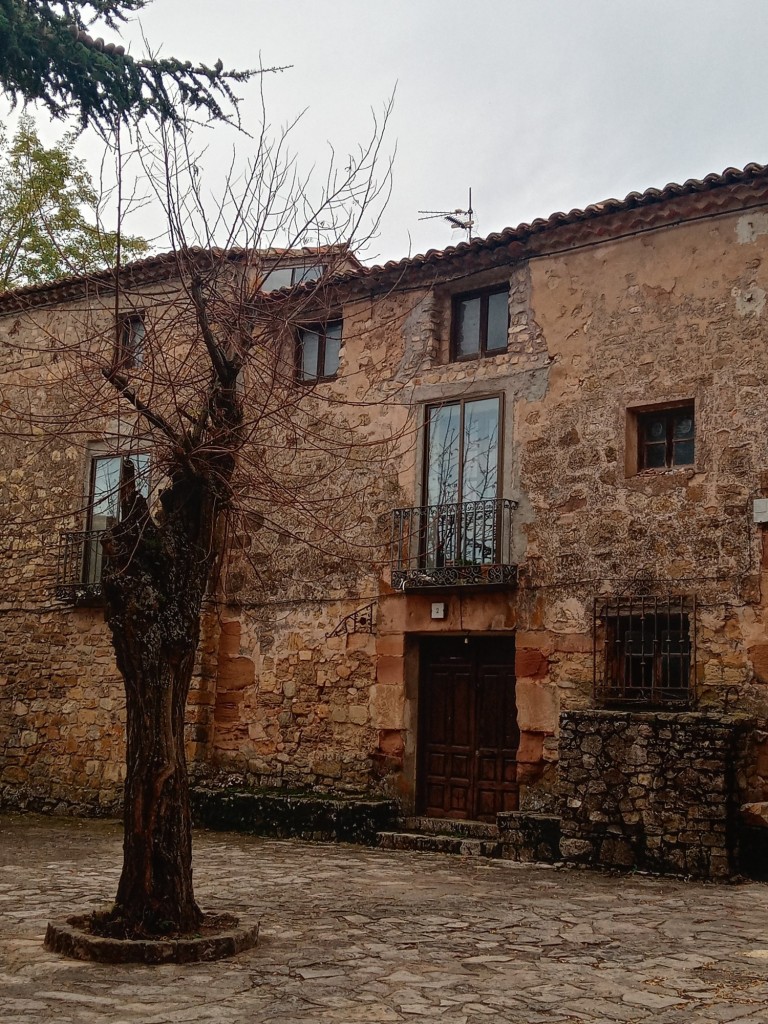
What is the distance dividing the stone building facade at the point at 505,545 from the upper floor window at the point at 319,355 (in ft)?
0.10

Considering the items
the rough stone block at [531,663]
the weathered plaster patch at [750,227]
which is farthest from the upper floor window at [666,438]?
the rough stone block at [531,663]

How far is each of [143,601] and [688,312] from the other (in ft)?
20.6

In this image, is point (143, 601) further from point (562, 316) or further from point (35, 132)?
point (35, 132)

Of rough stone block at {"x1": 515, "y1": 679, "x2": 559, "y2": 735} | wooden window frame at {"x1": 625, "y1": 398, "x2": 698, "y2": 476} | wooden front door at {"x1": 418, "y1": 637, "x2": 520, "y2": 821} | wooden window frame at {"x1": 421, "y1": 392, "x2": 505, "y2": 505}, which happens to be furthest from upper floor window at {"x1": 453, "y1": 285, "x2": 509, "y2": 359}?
rough stone block at {"x1": 515, "y1": 679, "x2": 559, "y2": 735}

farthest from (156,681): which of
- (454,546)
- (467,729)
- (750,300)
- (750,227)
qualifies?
(750,227)

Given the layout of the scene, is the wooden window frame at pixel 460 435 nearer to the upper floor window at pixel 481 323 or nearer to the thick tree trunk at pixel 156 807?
the upper floor window at pixel 481 323

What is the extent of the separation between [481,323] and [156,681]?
674 centimetres

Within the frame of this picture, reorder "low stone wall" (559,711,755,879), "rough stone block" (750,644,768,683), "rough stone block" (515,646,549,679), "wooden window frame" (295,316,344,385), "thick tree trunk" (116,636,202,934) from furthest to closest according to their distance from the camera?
1. "wooden window frame" (295,316,344,385)
2. "rough stone block" (515,646,549,679)
3. "rough stone block" (750,644,768,683)
4. "low stone wall" (559,711,755,879)
5. "thick tree trunk" (116,636,202,934)

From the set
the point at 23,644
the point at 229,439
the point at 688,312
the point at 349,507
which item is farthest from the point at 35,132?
the point at 229,439

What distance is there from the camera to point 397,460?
12094mm

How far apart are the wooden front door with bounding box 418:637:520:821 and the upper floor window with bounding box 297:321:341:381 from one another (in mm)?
3318

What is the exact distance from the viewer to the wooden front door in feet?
36.9

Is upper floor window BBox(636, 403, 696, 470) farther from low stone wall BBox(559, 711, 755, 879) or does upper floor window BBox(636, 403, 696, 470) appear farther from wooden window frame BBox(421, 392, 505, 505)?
low stone wall BBox(559, 711, 755, 879)

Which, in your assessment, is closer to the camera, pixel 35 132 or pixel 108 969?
pixel 108 969
